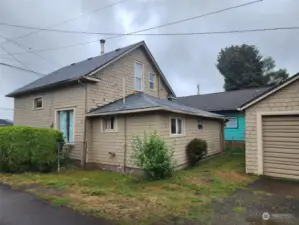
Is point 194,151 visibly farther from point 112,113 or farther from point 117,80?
point 117,80

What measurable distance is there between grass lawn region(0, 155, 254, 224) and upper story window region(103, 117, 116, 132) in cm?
205

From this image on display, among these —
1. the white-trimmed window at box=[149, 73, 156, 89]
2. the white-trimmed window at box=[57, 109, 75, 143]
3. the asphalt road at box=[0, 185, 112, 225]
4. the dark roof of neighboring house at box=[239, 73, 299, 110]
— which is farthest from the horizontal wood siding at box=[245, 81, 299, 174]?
the white-trimmed window at box=[57, 109, 75, 143]

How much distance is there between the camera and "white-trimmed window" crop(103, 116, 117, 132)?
11002 millimetres

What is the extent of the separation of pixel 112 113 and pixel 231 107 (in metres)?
13.4

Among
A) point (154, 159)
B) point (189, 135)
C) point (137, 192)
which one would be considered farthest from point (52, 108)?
point (137, 192)

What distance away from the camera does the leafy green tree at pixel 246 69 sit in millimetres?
36562

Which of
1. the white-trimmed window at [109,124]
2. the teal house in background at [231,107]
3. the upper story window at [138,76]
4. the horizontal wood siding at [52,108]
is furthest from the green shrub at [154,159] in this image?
the teal house in background at [231,107]

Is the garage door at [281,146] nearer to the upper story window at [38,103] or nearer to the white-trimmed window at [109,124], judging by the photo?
the white-trimmed window at [109,124]

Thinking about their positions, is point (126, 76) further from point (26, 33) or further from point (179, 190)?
point (179, 190)

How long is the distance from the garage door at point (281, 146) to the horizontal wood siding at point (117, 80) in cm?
763

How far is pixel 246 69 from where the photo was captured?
121 feet

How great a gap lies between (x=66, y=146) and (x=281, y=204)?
10.1 meters

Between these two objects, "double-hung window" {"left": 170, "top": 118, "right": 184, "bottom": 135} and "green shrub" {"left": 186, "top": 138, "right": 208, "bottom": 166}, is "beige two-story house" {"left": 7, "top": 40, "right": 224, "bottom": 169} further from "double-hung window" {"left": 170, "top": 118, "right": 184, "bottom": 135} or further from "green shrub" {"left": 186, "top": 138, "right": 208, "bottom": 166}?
"green shrub" {"left": 186, "top": 138, "right": 208, "bottom": 166}

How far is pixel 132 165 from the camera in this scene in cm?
1009
